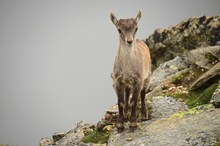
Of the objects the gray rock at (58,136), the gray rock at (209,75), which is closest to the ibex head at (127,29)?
the gray rock at (209,75)

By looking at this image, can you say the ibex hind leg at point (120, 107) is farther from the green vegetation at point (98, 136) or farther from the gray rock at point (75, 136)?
the gray rock at point (75, 136)

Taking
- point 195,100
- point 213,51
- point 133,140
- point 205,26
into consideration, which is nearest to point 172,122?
point 133,140

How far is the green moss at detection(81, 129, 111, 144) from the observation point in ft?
60.7

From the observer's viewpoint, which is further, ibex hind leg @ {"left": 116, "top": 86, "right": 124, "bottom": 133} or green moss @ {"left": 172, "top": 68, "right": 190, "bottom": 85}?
green moss @ {"left": 172, "top": 68, "right": 190, "bottom": 85}

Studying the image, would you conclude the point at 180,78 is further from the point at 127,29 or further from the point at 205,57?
the point at 127,29

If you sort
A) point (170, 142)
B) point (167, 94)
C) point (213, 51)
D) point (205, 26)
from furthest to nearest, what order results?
point (205, 26), point (213, 51), point (167, 94), point (170, 142)

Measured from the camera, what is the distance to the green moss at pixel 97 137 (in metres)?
18.5

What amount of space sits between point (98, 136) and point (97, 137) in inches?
4.0

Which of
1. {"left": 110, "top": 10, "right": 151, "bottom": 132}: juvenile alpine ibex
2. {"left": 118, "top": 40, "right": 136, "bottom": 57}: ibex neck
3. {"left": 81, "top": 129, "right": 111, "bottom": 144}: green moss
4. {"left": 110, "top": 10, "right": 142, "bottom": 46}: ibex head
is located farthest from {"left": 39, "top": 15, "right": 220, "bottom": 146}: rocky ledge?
{"left": 110, "top": 10, "right": 142, "bottom": 46}: ibex head

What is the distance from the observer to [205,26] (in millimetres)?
30531

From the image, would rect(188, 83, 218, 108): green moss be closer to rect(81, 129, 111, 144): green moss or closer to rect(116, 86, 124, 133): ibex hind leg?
rect(116, 86, 124, 133): ibex hind leg

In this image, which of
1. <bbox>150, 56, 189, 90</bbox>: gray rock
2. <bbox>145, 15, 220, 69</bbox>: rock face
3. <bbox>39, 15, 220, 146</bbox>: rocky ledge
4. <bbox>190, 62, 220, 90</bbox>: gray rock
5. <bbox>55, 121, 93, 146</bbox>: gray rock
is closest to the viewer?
<bbox>39, 15, 220, 146</bbox>: rocky ledge

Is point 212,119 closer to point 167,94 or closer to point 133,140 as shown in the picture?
point 133,140

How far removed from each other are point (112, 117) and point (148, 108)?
1998 mm
